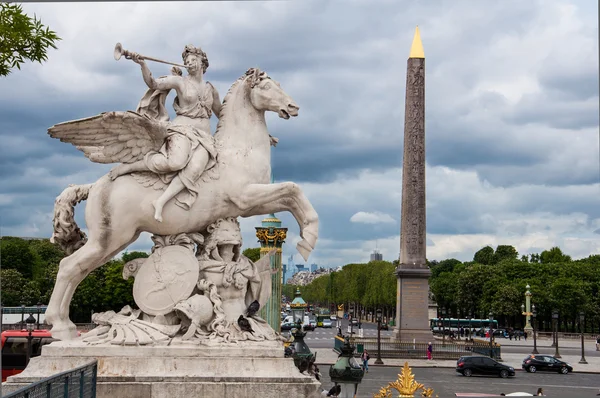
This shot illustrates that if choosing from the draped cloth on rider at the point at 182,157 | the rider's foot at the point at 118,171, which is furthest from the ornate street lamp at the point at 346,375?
the rider's foot at the point at 118,171

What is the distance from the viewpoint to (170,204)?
1115 cm

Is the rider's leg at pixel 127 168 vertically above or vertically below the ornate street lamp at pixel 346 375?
above

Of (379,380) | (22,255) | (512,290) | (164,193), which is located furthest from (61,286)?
(512,290)

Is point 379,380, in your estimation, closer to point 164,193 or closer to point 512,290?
point 164,193

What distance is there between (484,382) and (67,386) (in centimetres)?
2752

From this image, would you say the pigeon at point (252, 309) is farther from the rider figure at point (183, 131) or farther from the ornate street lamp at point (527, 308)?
the ornate street lamp at point (527, 308)

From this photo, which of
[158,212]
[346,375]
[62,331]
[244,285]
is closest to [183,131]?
[158,212]

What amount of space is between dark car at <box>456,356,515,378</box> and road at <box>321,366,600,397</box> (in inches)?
14.2

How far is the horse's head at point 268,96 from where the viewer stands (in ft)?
38.5

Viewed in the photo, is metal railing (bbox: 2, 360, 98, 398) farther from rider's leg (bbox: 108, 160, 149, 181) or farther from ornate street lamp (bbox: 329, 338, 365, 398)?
ornate street lamp (bbox: 329, 338, 365, 398)

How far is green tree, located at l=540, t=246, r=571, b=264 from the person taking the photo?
104 meters

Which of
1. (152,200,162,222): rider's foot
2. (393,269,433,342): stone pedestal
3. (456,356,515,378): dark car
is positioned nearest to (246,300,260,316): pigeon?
(152,200,162,222): rider's foot

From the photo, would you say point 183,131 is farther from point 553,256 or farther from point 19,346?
point 553,256

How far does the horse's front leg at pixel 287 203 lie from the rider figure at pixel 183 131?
0.68 metres
